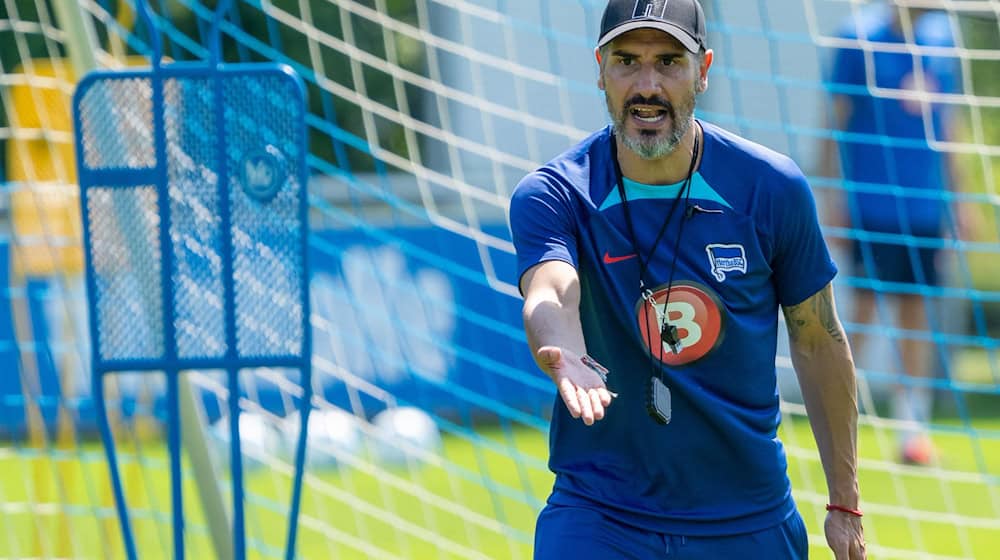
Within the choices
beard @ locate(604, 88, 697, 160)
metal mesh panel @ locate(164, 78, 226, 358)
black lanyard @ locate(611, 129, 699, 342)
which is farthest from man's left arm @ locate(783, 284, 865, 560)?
metal mesh panel @ locate(164, 78, 226, 358)

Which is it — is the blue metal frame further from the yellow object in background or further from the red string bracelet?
the yellow object in background

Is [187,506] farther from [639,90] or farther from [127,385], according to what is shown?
[639,90]

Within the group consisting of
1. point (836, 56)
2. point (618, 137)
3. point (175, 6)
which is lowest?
point (618, 137)

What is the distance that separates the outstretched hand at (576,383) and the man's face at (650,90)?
51 cm

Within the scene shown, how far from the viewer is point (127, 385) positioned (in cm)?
804

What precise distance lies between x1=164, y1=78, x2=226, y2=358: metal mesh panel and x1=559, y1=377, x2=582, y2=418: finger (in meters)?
1.13

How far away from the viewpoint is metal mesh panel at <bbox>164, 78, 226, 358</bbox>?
3.27m

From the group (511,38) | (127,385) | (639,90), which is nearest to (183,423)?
(639,90)

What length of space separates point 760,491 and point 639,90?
850 millimetres

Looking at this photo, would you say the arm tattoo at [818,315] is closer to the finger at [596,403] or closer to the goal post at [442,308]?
the finger at [596,403]

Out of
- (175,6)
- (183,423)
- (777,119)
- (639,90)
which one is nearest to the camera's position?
(639,90)

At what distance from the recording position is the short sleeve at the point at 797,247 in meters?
2.86

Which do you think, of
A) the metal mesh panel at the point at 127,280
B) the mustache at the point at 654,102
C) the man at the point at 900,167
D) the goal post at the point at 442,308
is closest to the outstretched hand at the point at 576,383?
the mustache at the point at 654,102

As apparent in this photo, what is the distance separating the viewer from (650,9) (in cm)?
278
